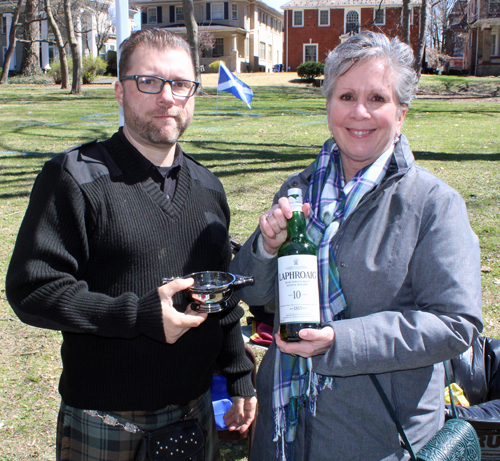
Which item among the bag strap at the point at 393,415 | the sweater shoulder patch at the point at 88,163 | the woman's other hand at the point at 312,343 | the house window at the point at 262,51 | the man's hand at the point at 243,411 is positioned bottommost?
the man's hand at the point at 243,411

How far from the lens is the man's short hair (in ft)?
7.32

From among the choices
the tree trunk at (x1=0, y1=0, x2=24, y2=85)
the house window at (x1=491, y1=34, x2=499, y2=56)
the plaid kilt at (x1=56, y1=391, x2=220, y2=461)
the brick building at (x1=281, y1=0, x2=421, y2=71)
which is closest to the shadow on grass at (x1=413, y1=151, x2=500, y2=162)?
the plaid kilt at (x1=56, y1=391, x2=220, y2=461)

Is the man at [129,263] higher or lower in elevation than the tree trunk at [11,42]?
lower

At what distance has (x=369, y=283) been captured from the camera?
6.27 feet

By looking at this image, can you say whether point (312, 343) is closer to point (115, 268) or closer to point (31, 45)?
point (115, 268)

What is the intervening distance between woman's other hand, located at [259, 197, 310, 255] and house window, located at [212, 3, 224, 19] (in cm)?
5960

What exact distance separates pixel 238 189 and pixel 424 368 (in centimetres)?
688

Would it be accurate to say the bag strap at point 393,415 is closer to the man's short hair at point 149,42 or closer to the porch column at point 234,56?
the man's short hair at point 149,42

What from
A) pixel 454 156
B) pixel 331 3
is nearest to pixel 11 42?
pixel 454 156

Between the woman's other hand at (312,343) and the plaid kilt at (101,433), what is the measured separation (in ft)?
2.31

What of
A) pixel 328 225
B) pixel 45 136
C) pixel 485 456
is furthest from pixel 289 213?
pixel 45 136

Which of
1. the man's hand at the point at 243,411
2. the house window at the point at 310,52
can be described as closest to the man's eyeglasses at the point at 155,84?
the man's hand at the point at 243,411

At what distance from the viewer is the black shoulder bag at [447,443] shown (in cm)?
188

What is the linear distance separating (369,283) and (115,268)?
3.23 feet
